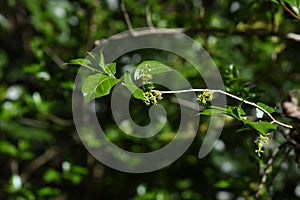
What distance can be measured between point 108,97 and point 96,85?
1258 mm

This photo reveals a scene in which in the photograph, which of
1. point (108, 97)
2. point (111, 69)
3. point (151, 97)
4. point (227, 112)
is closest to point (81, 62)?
point (111, 69)

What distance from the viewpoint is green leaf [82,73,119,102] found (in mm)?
931

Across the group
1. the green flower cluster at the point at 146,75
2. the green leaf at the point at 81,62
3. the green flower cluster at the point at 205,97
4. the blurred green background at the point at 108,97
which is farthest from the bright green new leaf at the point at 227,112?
the blurred green background at the point at 108,97

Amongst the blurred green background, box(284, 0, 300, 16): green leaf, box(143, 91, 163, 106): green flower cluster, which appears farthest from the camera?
the blurred green background

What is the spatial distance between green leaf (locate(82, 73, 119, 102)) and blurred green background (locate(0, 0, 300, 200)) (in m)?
0.68

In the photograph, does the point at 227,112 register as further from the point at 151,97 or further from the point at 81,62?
the point at 81,62

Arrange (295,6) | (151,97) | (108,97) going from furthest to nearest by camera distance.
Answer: (108,97)
(295,6)
(151,97)

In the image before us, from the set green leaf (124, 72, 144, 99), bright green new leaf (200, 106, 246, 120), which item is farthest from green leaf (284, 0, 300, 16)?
green leaf (124, 72, 144, 99)

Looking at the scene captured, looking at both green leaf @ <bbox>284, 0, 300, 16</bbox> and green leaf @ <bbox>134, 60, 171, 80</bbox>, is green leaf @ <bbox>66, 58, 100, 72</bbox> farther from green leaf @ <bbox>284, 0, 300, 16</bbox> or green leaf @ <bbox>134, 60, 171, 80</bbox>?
green leaf @ <bbox>284, 0, 300, 16</bbox>

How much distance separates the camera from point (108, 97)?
2.19 m

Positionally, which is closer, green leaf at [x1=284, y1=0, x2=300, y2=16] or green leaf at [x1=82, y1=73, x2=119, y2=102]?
green leaf at [x1=82, y1=73, x2=119, y2=102]

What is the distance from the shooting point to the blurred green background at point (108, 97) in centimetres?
190

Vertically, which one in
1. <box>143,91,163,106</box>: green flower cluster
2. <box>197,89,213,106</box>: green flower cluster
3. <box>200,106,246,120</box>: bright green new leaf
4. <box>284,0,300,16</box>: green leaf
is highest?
<box>284,0,300,16</box>: green leaf

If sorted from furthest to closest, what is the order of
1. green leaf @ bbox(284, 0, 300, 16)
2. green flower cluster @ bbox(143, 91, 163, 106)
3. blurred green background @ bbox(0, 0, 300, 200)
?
1. blurred green background @ bbox(0, 0, 300, 200)
2. green leaf @ bbox(284, 0, 300, 16)
3. green flower cluster @ bbox(143, 91, 163, 106)
